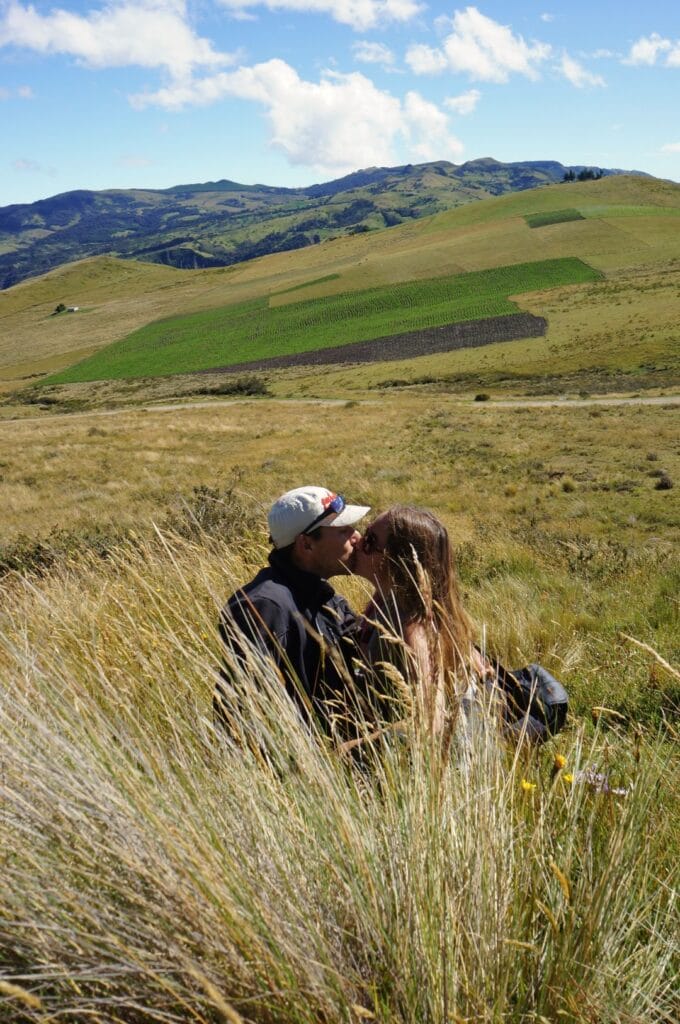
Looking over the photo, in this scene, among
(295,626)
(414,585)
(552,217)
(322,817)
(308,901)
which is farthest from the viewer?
(552,217)

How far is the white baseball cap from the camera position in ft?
10.8

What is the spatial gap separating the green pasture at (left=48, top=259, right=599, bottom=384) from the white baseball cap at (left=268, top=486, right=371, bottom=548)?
70.4m

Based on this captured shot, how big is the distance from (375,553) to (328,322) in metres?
82.7

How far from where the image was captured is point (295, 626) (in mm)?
3045

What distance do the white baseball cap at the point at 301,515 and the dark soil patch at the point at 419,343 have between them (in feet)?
192

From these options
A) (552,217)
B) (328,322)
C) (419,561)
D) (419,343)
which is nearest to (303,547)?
(419,561)

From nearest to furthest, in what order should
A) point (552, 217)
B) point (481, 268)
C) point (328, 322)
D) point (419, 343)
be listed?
1. point (419, 343)
2. point (328, 322)
3. point (481, 268)
4. point (552, 217)

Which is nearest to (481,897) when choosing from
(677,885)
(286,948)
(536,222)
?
(286,948)

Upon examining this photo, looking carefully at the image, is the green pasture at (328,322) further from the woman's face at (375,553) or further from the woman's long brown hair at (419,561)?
the woman's long brown hair at (419,561)

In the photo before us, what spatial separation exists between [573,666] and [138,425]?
35.1m

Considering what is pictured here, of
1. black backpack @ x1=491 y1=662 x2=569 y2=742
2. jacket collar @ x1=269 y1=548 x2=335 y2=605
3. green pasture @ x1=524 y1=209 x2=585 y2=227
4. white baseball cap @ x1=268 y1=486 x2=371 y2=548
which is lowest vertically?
black backpack @ x1=491 y1=662 x2=569 y2=742

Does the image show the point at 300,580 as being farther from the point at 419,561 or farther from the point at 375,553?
the point at 419,561

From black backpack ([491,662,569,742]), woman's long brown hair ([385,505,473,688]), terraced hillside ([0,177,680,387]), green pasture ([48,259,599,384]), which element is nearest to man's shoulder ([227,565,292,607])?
woman's long brown hair ([385,505,473,688])

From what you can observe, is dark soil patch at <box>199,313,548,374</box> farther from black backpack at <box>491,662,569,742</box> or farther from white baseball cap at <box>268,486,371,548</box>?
black backpack at <box>491,662,569,742</box>
